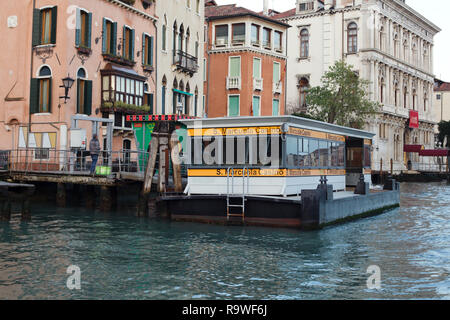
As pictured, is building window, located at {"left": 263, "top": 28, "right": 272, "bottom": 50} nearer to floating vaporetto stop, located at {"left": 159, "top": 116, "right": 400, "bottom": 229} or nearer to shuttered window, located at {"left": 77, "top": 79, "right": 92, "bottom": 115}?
shuttered window, located at {"left": 77, "top": 79, "right": 92, "bottom": 115}

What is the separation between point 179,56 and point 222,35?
9.99m

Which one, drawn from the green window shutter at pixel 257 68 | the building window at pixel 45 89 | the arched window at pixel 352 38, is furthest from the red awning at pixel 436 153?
the building window at pixel 45 89

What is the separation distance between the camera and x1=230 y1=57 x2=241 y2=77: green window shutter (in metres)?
42.7

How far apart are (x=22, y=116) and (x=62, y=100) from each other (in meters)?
2.46

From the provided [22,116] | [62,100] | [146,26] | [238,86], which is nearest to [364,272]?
[62,100]

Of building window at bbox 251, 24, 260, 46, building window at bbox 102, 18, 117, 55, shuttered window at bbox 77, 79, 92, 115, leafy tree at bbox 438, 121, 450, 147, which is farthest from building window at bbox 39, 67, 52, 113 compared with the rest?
leafy tree at bbox 438, 121, 450, 147

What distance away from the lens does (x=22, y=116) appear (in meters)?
26.9

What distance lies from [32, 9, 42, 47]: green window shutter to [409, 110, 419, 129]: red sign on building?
46.5 meters

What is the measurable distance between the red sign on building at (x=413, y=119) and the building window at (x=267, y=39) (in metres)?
25.6

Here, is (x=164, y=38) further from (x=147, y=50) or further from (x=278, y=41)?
(x=278, y=41)

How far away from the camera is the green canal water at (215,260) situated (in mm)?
9227

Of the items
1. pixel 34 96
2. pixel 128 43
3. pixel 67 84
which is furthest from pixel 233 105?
pixel 67 84

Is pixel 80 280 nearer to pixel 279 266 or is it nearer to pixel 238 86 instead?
pixel 279 266

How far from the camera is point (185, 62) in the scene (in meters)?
34.7
